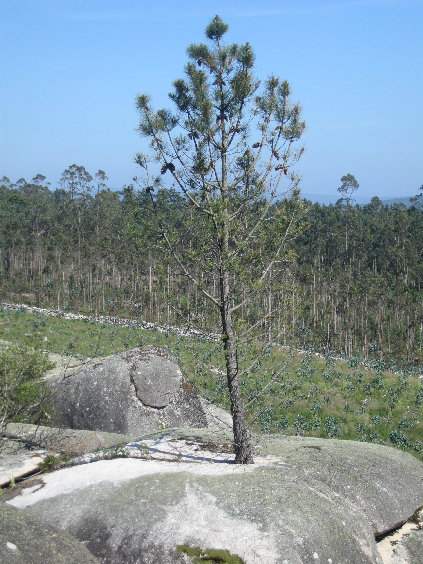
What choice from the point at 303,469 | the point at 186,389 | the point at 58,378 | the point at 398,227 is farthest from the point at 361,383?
the point at 398,227

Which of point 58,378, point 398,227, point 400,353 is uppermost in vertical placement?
point 398,227

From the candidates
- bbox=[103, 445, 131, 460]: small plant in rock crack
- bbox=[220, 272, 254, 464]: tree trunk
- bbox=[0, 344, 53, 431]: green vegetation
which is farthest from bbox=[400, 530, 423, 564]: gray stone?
bbox=[0, 344, 53, 431]: green vegetation

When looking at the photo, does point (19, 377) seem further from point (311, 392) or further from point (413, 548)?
point (311, 392)

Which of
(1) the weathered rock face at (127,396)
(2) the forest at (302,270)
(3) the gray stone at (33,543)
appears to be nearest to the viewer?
(3) the gray stone at (33,543)

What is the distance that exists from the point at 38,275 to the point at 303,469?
262ft

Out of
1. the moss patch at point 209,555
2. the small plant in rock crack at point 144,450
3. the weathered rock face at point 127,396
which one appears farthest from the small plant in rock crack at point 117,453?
the weathered rock face at point 127,396

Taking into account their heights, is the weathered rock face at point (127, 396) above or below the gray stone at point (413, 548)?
above

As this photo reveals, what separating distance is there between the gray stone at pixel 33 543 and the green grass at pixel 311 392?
5.54 meters

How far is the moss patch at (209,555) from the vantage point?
27.3 feet

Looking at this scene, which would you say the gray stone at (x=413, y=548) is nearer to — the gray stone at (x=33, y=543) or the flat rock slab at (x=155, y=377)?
the gray stone at (x=33, y=543)

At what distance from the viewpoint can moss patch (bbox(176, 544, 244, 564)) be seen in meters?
8.34

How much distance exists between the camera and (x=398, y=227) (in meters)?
80.5

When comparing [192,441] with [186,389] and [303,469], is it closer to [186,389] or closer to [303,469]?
[303,469]

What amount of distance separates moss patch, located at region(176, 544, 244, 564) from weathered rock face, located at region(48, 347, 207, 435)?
9.77 m
